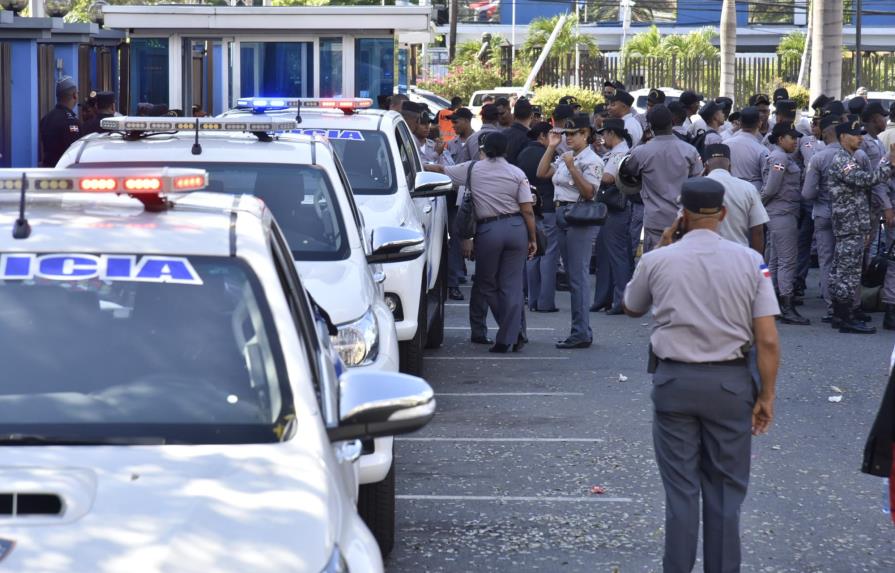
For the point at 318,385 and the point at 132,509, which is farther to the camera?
the point at 318,385

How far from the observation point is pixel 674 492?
5.75 meters

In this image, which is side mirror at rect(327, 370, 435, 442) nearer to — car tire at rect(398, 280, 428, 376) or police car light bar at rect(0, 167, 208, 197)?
police car light bar at rect(0, 167, 208, 197)

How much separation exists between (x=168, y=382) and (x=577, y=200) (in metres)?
8.95

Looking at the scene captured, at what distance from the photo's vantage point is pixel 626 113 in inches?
635

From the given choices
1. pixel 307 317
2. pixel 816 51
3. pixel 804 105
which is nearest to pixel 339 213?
pixel 307 317

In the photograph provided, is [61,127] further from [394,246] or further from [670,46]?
[670,46]

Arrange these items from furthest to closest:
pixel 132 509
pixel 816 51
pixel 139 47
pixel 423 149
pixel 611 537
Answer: pixel 816 51
pixel 139 47
pixel 423 149
pixel 611 537
pixel 132 509

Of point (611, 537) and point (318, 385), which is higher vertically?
point (318, 385)

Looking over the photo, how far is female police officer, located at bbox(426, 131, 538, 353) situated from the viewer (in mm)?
11547

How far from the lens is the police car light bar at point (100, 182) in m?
3.97

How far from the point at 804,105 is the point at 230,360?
3638 centimetres

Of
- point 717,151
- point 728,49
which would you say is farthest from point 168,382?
point 728,49

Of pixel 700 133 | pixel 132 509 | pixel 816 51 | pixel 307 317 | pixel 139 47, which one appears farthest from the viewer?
pixel 816 51

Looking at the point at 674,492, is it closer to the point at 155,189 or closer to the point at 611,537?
the point at 611,537
